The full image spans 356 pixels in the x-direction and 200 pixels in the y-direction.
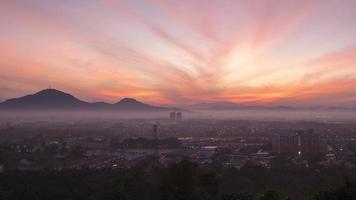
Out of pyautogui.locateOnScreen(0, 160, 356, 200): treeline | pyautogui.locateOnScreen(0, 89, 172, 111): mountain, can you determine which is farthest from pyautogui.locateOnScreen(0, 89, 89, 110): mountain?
pyautogui.locateOnScreen(0, 160, 356, 200): treeline

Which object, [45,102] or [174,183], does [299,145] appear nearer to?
[174,183]

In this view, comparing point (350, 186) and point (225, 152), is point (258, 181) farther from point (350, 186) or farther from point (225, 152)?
point (225, 152)

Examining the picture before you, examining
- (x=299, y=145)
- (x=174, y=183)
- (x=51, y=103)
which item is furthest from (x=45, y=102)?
(x=174, y=183)

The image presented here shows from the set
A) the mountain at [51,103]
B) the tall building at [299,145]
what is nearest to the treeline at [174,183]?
the tall building at [299,145]

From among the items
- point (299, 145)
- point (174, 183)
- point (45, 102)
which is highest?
point (45, 102)

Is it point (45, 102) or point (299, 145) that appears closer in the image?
point (299, 145)

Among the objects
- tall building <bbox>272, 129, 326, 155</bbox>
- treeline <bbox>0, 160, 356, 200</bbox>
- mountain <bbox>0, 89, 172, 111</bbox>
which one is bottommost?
treeline <bbox>0, 160, 356, 200</bbox>

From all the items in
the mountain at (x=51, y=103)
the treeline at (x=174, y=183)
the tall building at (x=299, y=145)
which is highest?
the mountain at (x=51, y=103)

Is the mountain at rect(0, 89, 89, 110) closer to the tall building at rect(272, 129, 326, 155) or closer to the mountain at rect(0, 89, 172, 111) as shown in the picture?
the mountain at rect(0, 89, 172, 111)

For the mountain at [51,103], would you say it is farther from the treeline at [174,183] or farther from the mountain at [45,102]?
the treeline at [174,183]
